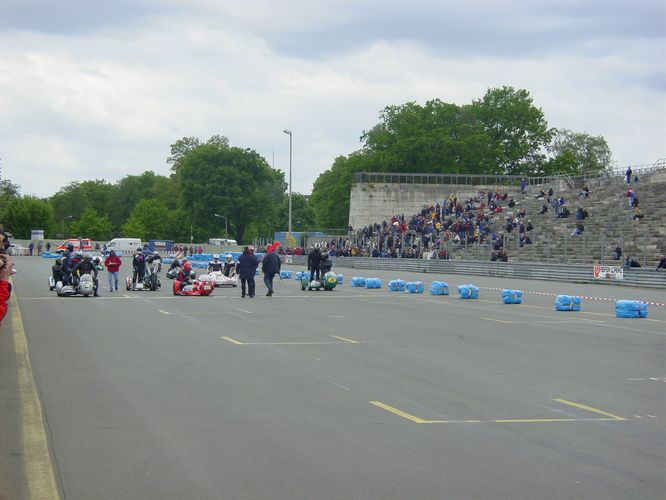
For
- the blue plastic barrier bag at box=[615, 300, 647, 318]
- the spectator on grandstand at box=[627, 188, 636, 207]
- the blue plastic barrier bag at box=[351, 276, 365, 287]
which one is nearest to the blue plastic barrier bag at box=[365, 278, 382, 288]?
the blue plastic barrier bag at box=[351, 276, 365, 287]

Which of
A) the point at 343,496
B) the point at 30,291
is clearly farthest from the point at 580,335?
the point at 30,291

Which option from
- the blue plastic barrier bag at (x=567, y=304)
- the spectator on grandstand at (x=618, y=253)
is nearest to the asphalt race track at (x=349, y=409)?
the blue plastic barrier bag at (x=567, y=304)

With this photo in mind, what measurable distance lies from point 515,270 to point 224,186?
76.3 meters

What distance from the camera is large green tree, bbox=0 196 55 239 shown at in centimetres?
13200

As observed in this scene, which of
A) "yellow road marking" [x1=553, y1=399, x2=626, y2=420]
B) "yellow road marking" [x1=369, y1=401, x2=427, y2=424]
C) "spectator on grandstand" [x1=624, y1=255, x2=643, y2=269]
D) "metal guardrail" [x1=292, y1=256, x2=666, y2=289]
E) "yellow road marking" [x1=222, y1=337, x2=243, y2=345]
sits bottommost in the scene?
"yellow road marking" [x1=222, y1=337, x2=243, y2=345]

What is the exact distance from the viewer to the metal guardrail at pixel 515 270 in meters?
38.1

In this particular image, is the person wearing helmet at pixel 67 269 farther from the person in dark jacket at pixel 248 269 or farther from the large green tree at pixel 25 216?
the large green tree at pixel 25 216

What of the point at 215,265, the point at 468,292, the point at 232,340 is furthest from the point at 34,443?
the point at 215,265

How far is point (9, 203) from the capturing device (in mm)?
135000

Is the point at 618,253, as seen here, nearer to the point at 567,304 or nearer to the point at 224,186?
the point at 567,304

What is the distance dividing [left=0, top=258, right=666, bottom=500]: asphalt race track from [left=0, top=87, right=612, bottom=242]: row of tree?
68.1m

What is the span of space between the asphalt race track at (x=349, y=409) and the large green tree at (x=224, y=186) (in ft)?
327

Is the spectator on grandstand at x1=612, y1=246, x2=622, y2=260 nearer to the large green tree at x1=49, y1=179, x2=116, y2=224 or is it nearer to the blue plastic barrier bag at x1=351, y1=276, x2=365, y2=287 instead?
the blue plastic barrier bag at x1=351, y1=276, x2=365, y2=287

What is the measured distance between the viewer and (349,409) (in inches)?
384
